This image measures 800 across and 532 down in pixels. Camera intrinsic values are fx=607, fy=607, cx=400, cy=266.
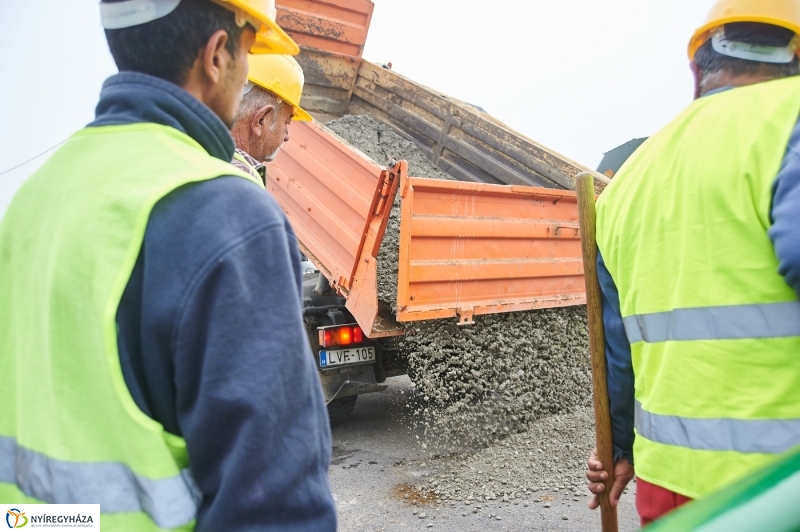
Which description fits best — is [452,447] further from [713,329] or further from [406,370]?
[713,329]

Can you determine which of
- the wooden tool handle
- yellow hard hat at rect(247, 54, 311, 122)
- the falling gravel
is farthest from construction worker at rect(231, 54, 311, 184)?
the wooden tool handle

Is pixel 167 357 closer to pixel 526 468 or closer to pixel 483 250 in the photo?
pixel 483 250

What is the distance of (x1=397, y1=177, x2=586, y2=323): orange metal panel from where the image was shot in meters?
3.83

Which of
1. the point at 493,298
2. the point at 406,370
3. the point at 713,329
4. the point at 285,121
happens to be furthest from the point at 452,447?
the point at 713,329

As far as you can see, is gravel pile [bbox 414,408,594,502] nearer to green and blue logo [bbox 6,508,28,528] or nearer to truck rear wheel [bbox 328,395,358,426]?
truck rear wheel [bbox 328,395,358,426]

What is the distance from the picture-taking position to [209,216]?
817 mm

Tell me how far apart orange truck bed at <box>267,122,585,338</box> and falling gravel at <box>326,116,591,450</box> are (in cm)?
15

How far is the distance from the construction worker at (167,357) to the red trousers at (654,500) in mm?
881

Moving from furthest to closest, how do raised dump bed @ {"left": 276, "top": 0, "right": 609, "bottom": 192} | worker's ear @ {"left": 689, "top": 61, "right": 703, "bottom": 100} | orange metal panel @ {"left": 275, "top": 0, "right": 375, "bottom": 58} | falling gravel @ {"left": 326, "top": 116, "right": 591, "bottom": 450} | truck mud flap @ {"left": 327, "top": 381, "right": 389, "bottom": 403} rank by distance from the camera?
orange metal panel @ {"left": 275, "top": 0, "right": 375, "bottom": 58} < raised dump bed @ {"left": 276, "top": 0, "right": 609, "bottom": 192} < truck mud flap @ {"left": 327, "top": 381, "right": 389, "bottom": 403} < falling gravel @ {"left": 326, "top": 116, "right": 591, "bottom": 450} < worker's ear @ {"left": 689, "top": 61, "right": 703, "bottom": 100}

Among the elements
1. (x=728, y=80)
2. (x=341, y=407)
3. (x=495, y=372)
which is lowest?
(x=341, y=407)

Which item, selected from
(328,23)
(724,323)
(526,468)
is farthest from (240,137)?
(328,23)

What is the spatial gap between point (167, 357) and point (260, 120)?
215 centimetres

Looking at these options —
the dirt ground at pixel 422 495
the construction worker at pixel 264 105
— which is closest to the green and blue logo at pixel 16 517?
the construction worker at pixel 264 105

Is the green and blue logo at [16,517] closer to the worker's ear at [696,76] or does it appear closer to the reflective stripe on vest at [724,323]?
the reflective stripe on vest at [724,323]
